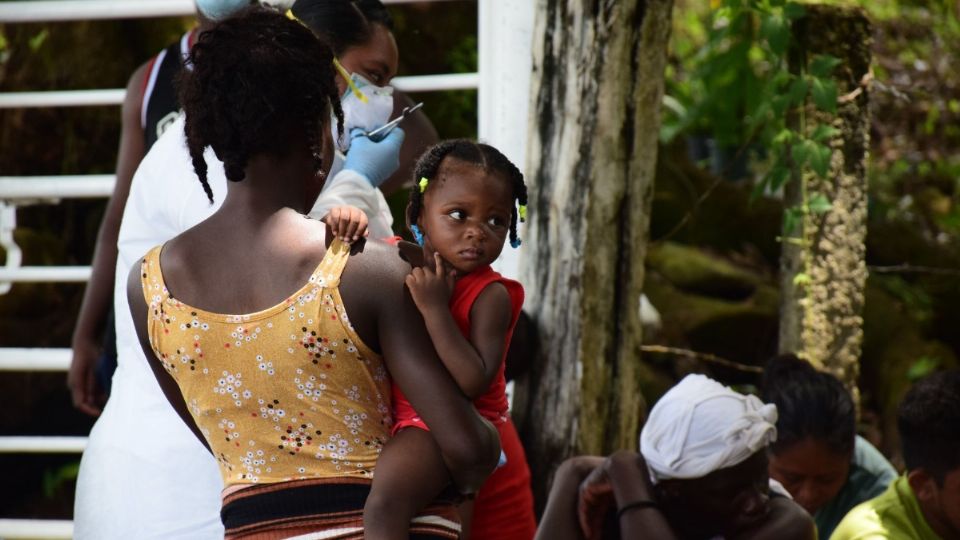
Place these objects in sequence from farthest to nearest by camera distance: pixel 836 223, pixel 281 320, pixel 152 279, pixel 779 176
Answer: pixel 836 223 < pixel 779 176 < pixel 152 279 < pixel 281 320

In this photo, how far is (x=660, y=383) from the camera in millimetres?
6699

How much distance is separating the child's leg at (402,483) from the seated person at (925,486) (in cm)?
126

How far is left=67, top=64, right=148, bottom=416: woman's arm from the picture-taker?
334 cm

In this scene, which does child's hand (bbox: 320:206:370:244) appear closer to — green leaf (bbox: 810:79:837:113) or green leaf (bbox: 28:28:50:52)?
green leaf (bbox: 810:79:837:113)

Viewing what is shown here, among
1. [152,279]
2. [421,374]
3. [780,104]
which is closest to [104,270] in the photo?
[152,279]

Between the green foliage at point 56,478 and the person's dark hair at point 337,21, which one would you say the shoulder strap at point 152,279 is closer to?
the person's dark hair at point 337,21

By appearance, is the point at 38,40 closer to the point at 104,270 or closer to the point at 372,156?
the point at 104,270

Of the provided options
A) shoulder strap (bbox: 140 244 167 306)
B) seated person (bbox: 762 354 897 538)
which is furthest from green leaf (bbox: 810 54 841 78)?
shoulder strap (bbox: 140 244 167 306)

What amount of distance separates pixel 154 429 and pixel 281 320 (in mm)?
778

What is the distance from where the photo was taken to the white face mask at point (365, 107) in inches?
109

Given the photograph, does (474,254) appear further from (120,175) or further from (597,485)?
(120,175)

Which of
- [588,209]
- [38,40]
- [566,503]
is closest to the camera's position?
[566,503]

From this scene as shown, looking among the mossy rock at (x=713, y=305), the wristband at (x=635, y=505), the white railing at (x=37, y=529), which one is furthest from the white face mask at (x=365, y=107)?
the mossy rock at (x=713, y=305)

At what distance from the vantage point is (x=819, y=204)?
402 cm
